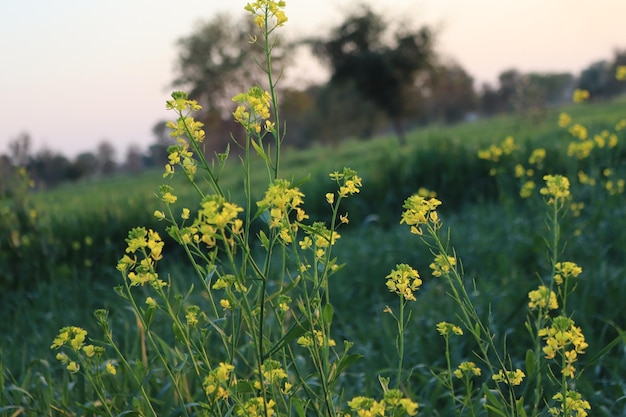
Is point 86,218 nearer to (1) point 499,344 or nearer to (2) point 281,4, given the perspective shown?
(1) point 499,344

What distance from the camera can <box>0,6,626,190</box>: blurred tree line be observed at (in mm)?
25109

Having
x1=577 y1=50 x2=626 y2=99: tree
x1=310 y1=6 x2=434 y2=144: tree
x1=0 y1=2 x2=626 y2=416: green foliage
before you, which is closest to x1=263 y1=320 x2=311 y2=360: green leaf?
x1=0 y1=2 x2=626 y2=416: green foliage

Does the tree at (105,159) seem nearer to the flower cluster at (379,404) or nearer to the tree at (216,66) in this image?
the tree at (216,66)

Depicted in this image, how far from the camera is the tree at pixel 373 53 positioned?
25.4 m

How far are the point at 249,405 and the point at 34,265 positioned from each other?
16.6ft

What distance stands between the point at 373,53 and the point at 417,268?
21.4 metres

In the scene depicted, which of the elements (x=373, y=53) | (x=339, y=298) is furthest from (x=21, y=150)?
(x=373, y=53)

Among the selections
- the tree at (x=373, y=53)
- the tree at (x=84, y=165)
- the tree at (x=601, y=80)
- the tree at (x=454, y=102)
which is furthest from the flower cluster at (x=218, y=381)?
the tree at (x=454, y=102)

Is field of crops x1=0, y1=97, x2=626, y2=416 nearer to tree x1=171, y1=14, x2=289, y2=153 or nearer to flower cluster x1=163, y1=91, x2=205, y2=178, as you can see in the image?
flower cluster x1=163, y1=91, x2=205, y2=178

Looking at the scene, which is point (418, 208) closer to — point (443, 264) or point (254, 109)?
point (443, 264)

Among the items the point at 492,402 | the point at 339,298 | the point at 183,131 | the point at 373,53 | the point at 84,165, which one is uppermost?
the point at 373,53

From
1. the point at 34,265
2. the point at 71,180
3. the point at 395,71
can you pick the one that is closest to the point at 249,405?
the point at 34,265

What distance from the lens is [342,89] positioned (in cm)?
3347

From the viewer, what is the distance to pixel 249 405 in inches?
56.1
